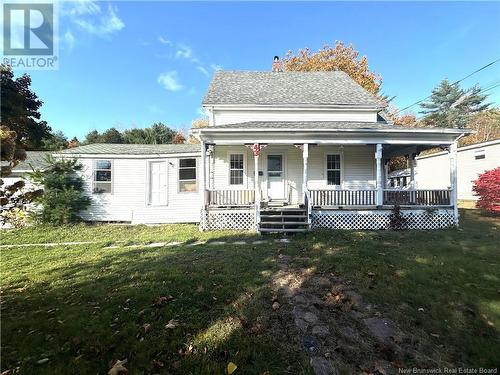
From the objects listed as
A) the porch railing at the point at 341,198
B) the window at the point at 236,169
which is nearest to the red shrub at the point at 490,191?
the porch railing at the point at 341,198

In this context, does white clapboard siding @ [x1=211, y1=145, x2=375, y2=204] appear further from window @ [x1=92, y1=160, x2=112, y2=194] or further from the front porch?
window @ [x1=92, y1=160, x2=112, y2=194]

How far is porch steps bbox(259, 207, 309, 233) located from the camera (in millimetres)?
9445

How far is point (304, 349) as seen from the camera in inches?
119

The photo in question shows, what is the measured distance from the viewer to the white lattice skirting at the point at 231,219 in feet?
34.3

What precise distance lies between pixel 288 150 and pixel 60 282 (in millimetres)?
9657

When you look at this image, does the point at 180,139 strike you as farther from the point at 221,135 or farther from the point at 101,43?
the point at 221,135

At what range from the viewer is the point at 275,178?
12359 mm

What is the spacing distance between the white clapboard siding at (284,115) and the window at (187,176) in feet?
8.38

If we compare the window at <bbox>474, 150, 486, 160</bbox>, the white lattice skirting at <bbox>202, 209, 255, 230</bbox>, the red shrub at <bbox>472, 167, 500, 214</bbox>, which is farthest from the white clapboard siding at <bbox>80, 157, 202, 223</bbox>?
the window at <bbox>474, 150, 486, 160</bbox>

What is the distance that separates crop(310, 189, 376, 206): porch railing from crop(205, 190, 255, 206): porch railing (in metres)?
2.53

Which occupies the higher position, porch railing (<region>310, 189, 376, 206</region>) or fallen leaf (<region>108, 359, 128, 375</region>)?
porch railing (<region>310, 189, 376, 206</region>)

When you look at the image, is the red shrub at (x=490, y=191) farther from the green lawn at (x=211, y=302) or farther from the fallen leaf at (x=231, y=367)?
the fallen leaf at (x=231, y=367)

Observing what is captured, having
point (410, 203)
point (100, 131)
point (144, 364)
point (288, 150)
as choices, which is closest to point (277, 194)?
point (288, 150)

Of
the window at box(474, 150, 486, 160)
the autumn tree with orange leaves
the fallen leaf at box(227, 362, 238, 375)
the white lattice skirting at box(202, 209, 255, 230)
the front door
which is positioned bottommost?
the fallen leaf at box(227, 362, 238, 375)
